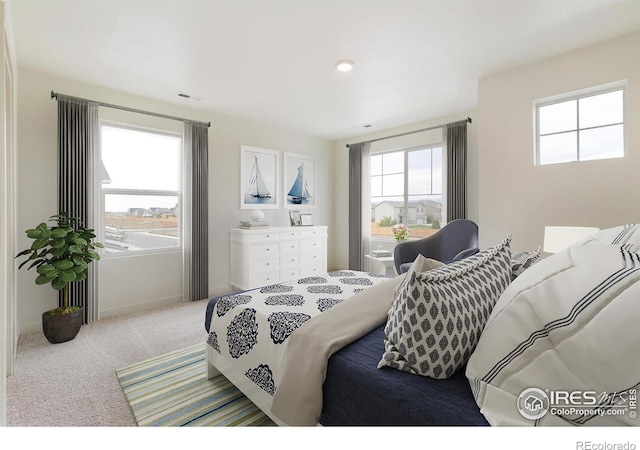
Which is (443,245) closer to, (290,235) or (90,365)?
(290,235)

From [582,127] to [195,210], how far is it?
4.11m

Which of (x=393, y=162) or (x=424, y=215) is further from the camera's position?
(x=393, y=162)

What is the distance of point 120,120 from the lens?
3.36 metres

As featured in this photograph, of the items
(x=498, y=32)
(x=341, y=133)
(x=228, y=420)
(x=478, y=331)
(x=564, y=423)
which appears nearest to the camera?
(x=564, y=423)

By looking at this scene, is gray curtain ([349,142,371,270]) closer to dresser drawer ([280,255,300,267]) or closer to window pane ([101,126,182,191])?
dresser drawer ([280,255,300,267])

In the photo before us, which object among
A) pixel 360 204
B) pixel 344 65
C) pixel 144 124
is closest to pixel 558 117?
pixel 344 65

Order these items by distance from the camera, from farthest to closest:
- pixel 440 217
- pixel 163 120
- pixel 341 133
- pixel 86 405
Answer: pixel 341 133
pixel 440 217
pixel 163 120
pixel 86 405

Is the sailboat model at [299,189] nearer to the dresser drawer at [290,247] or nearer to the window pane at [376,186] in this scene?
the dresser drawer at [290,247]

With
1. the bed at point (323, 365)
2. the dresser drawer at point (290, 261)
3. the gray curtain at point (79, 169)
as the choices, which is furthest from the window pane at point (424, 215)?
the gray curtain at point (79, 169)

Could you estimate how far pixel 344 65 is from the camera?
2.70 meters

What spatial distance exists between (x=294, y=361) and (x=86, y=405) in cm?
143

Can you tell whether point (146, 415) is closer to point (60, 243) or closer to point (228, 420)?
point (228, 420)

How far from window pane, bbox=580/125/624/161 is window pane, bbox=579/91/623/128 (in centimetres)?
6
